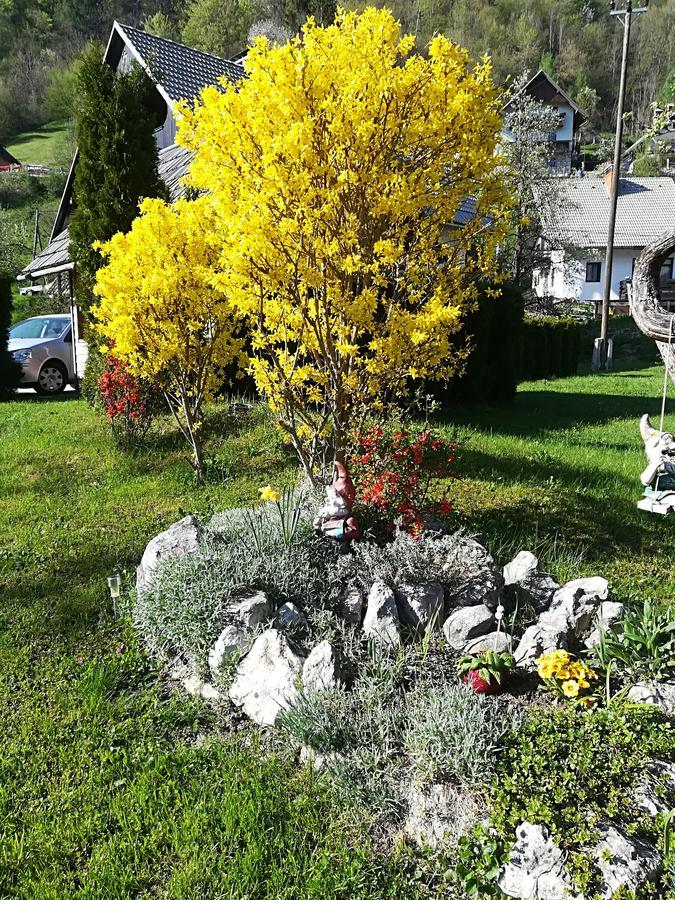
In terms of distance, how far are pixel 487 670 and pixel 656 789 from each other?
79cm

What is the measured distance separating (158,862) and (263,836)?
1.29 feet

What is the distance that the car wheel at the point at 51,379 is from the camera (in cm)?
1297

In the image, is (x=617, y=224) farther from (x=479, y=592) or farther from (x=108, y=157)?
(x=479, y=592)

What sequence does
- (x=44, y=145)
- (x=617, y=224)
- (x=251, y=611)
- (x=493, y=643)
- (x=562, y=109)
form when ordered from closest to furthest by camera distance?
(x=493, y=643), (x=251, y=611), (x=617, y=224), (x=562, y=109), (x=44, y=145)

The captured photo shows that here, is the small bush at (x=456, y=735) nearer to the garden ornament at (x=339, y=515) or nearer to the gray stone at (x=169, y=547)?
the garden ornament at (x=339, y=515)

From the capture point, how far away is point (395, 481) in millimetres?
4211

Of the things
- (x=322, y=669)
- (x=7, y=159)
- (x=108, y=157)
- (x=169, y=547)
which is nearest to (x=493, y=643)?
(x=322, y=669)

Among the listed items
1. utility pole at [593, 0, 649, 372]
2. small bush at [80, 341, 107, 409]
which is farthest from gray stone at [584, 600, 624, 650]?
utility pole at [593, 0, 649, 372]

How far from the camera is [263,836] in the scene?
2498mm

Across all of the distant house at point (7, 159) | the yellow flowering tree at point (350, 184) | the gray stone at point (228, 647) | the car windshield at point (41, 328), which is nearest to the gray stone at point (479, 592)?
the gray stone at point (228, 647)

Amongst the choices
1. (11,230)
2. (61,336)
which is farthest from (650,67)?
(61,336)

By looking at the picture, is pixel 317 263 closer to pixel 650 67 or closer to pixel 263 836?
pixel 263 836

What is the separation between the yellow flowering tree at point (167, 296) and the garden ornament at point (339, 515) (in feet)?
7.95

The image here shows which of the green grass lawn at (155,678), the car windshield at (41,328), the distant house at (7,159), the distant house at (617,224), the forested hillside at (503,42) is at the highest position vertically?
the forested hillside at (503,42)
